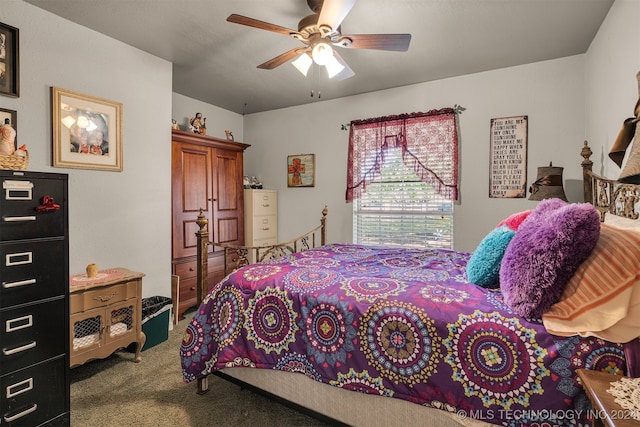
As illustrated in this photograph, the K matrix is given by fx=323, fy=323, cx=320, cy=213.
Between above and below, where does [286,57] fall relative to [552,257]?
above

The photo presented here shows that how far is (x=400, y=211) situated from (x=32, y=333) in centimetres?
335

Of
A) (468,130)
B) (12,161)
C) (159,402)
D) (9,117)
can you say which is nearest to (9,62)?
(9,117)

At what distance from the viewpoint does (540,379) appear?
3.68 feet

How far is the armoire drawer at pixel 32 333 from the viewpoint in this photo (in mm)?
1499

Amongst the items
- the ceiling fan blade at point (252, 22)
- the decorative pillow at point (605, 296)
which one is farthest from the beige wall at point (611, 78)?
the ceiling fan blade at point (252, 22)

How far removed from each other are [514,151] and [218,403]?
338 cm

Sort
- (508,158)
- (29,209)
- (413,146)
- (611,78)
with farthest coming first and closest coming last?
(413,146)
(508,158)
(611,78)
(29,209)

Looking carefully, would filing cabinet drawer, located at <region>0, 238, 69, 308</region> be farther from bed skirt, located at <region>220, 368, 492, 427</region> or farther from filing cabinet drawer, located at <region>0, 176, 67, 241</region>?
bed skirt, located at <region>220, 368, 492, 427</region>

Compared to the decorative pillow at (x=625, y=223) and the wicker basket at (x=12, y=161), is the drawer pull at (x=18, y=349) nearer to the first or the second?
the wicker basket at (x=12, y=161)

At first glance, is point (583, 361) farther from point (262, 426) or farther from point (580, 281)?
point (262, 426)

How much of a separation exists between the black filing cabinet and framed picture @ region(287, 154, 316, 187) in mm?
2991

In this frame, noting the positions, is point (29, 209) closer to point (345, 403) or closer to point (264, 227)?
point (345, 403)

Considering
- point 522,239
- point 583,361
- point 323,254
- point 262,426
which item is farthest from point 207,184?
point 583,361

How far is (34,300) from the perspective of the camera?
5.21ft
